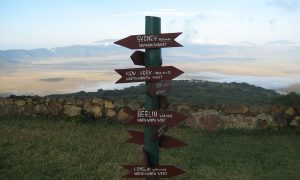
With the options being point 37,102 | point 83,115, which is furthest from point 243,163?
point 37,102

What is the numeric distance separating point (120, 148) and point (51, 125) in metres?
3.46

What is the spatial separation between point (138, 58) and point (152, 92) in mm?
520

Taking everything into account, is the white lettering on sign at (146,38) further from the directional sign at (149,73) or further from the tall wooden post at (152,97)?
the directional sign at (149,73)

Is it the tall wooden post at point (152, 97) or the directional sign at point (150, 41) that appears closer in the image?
the directional sign at point (150, 41)

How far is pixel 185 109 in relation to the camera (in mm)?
15250

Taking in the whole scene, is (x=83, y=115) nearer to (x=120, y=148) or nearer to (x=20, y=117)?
(x=20, y=117)

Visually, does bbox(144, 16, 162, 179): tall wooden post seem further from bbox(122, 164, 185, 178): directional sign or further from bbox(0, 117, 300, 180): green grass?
bbox(0, 117, 300, 180): green grass

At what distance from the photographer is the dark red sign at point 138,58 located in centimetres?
665

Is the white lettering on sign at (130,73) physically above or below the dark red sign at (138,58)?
below

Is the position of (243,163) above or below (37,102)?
below

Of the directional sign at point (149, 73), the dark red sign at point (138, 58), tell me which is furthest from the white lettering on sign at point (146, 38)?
the directional sign at point (149, 73)

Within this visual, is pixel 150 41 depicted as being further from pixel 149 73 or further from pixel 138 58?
pixel 149 73

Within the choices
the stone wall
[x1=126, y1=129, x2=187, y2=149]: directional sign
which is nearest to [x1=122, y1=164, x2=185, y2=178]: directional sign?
[x1=126, y1=129, x2=187, y2=149]: directional sign

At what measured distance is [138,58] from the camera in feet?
22.1
